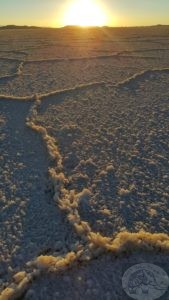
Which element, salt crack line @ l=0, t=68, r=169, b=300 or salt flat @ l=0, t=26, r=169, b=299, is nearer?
salt crack line @ l=0, t=68, r=169, b=300

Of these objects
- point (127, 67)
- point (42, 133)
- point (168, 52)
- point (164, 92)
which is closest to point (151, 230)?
point (42, 133)

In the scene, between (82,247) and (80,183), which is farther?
(80,183)

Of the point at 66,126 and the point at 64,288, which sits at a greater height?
the point at 66,126

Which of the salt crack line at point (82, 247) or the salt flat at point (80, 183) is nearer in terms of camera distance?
the salt crack line at point (82, 247)

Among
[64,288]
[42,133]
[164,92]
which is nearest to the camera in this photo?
[64,288]

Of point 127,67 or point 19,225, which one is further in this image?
point 127,67

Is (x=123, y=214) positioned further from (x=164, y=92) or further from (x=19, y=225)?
(x=164, y=92)

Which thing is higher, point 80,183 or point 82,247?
point 80,183

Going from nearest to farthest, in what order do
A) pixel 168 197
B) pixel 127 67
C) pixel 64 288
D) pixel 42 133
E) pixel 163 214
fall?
pixel 64 288 → pixel 163 214 → pixel 168 197 → pixel 42 133 → pixel 127 67
